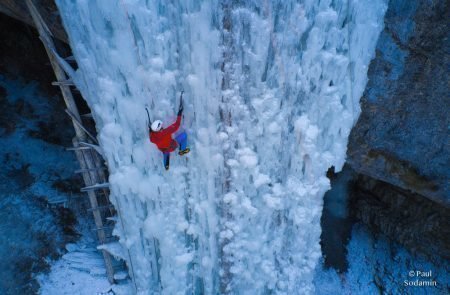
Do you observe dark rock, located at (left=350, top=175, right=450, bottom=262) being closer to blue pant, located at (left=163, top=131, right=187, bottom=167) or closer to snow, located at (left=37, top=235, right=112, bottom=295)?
blue pant, located at (left=163, top=131, right=187, bottom=167)

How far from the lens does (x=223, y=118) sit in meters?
2.02

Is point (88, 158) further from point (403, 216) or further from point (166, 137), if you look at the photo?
point (403, 216)

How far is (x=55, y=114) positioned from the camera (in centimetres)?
324

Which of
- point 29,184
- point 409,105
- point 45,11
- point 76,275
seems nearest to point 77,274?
point 76,275

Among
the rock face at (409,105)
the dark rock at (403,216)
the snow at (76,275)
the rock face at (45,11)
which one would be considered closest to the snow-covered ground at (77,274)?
the snow at (76,275)

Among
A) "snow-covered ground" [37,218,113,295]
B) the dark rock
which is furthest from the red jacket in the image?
the dark rock

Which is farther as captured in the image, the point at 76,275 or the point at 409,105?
the point at 76,275

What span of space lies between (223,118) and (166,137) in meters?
0.47

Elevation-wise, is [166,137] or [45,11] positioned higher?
[45,11]

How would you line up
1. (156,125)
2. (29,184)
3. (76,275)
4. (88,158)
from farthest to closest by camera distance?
(29,184)
(76,275)
(88,158)
(156,125)

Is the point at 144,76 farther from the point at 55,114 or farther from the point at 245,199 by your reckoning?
the point at 55,114

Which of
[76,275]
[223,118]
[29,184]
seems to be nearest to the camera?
[223,118]

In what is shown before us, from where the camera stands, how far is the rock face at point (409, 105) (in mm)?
1798

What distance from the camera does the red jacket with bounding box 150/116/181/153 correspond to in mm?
1793
